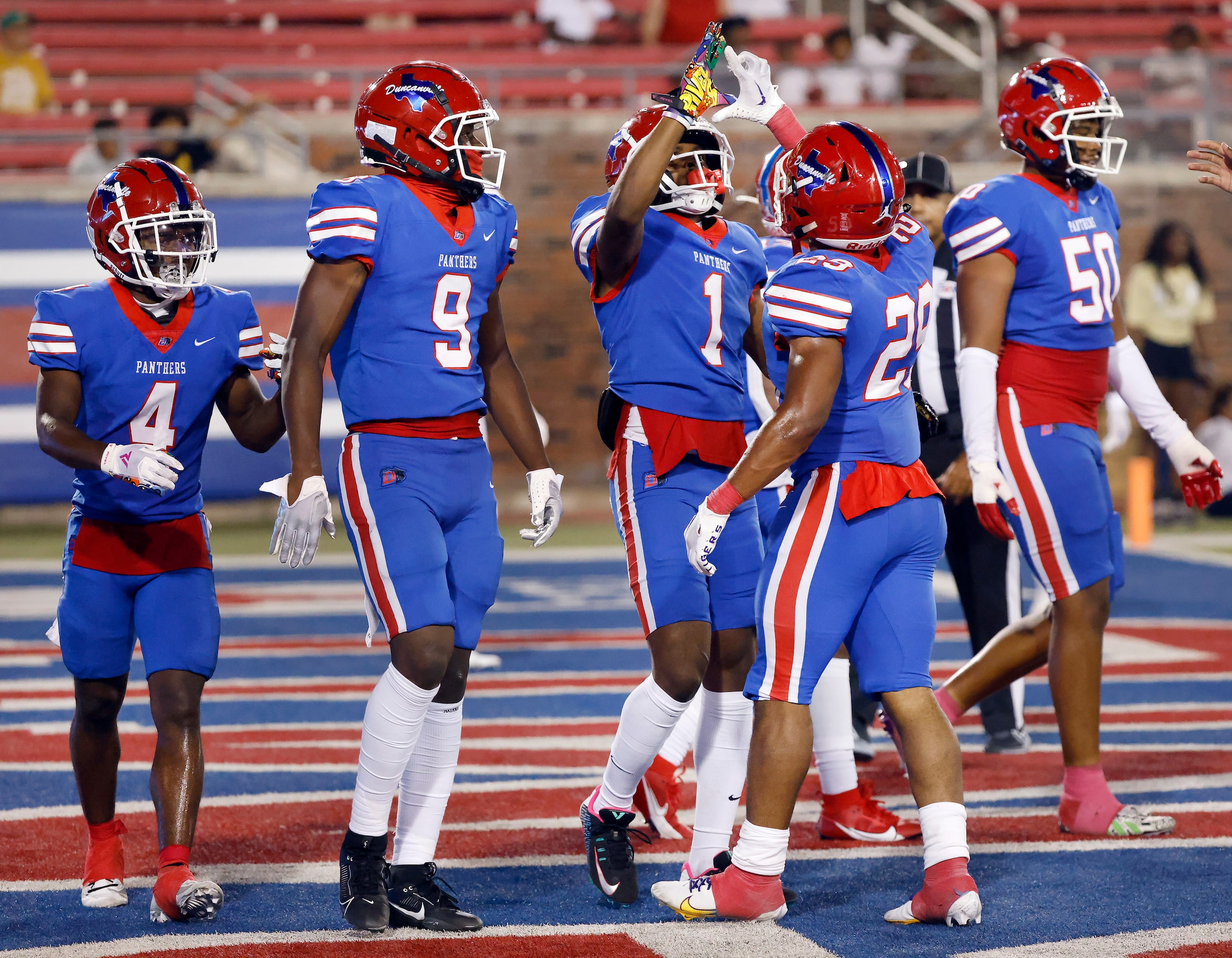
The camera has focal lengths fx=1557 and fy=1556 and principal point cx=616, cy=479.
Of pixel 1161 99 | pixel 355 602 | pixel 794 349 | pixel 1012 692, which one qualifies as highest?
pixel 1161 99

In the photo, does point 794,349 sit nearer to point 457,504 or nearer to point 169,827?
point 457,504

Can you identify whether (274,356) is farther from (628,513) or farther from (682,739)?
(682,739)

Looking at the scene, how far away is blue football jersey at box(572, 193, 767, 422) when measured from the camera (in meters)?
3.69

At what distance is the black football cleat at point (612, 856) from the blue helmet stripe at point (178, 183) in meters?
1.73

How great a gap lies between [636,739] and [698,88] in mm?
1488

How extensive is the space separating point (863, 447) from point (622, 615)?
486cm

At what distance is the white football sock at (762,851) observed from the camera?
3.33 meters

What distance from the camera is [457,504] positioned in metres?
3.47

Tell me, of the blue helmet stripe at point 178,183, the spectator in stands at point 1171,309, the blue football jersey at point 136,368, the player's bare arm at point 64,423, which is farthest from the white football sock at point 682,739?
the spectator in stands at point 1171,309

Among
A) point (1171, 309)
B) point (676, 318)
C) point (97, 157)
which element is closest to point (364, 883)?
point (676, 318)

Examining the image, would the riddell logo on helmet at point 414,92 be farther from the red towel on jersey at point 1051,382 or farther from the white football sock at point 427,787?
the red towel on jersey at point 1051,382

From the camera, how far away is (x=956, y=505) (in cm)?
527

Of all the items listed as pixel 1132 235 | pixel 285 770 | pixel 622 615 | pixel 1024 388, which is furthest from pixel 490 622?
pixel 1132 235

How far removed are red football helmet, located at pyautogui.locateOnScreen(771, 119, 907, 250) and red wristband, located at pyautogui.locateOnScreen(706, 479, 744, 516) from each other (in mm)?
617
